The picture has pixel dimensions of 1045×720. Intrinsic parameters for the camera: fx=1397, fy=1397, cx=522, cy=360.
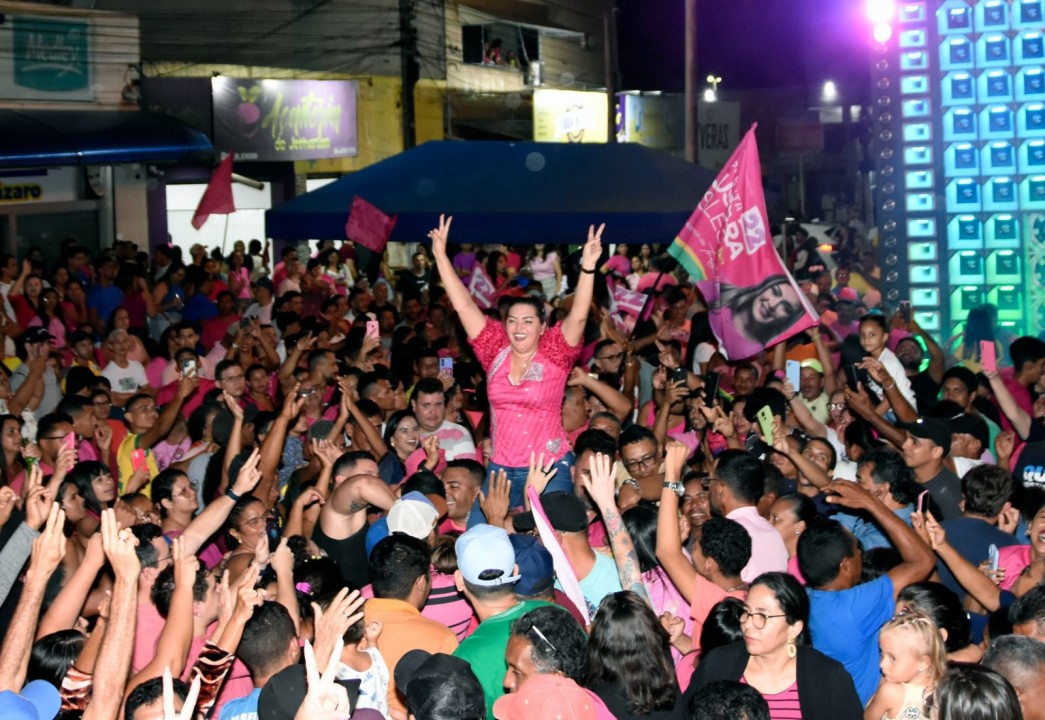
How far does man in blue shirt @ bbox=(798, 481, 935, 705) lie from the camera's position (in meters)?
5.57

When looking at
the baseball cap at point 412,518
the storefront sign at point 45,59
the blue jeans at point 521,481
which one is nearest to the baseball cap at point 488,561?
the baseball cap at point 412,518

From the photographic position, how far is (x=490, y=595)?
5461 mm

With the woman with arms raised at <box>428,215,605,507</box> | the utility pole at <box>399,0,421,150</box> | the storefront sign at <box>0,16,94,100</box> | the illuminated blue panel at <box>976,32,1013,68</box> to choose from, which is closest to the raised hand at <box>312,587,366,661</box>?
the woman with arms raised at <box>428,215,605,507</box>

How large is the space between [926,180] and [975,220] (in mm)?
599

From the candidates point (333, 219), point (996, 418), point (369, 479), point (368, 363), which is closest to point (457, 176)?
point (333, 219)

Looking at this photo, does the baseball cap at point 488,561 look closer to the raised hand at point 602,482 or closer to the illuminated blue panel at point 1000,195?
the raised hand at point 602,482

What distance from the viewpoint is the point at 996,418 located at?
9945 mm

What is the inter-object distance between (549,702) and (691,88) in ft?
68.1

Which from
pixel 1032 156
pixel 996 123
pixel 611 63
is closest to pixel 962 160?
pixel 996 123

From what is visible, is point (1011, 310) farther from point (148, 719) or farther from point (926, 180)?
point (148, 719)

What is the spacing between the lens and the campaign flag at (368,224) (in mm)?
13953

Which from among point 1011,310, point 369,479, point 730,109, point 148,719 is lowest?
point 148,719

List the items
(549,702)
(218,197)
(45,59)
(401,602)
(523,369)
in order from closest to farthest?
(549,702) < (401,602) < (523,369) < (218,197) < (45,59)

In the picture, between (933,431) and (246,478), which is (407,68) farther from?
(246,478)
